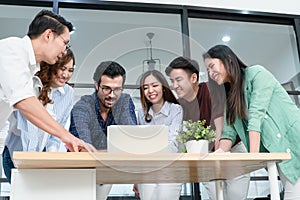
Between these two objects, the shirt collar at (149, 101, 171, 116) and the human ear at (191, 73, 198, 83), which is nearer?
the shirt collar at (149, 101, 171, 116)

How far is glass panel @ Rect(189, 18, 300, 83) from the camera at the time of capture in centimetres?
276

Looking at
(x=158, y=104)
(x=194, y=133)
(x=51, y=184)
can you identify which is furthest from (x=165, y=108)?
(x=51, y=184)

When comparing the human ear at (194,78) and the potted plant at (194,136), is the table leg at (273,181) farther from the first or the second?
the human ear at (194,78)

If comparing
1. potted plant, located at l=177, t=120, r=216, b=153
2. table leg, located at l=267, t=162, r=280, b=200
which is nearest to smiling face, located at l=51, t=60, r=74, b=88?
potted plant, located at l=177, t=120, r=216, b=153

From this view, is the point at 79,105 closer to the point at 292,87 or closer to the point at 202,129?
the point at 202,129

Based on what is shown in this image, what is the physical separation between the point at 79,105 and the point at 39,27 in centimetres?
35

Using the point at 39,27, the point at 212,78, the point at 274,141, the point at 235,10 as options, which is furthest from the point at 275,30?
the point at 39,27

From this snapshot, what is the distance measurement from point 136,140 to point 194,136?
1.07 ft

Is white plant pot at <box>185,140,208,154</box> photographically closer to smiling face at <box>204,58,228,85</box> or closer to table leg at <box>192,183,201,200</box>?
smiling face at <box>204,58,228,85</box>

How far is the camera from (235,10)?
277 centimetres

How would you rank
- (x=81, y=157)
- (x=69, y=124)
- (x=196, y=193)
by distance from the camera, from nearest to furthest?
(x=81, y=157), (x=69, y=124), (x=196, y=193)

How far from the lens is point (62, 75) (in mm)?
1611

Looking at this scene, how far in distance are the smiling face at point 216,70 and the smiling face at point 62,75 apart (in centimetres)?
65

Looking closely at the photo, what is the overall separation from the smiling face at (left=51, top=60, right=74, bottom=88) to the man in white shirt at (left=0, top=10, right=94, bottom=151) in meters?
0.25
